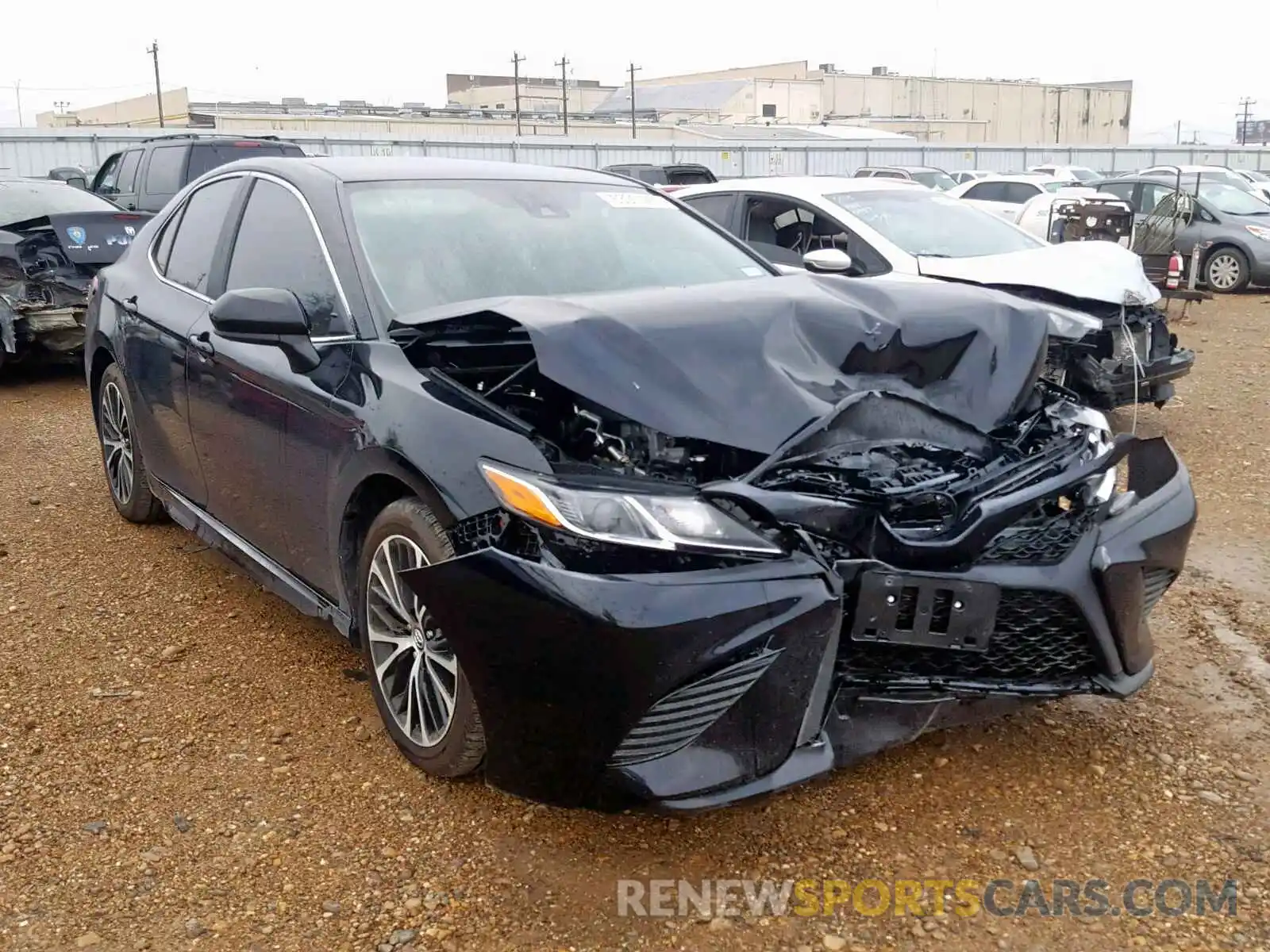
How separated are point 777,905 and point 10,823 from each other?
1940mm

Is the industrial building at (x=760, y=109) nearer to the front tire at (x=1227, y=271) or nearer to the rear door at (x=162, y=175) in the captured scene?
the front tire at (x=1227, y=271)

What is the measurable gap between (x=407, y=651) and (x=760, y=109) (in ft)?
279

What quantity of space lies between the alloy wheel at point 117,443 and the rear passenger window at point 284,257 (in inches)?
54.0

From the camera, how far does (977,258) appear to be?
7.30 m

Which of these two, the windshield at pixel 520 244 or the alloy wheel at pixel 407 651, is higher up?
the windshield at pixel 520 244

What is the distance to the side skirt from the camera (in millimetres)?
3494

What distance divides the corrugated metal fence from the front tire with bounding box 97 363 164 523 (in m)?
17.2

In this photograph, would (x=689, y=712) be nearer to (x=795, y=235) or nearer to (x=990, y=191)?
(x=795, y=235)

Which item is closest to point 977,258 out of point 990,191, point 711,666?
point 711,666

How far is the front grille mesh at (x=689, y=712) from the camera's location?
2.44 metres

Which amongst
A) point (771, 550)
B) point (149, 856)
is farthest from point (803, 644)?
point (149, 856)

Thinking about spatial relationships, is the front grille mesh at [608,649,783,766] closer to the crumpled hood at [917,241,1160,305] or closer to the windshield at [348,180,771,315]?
the windshield at [348,180,771,315]

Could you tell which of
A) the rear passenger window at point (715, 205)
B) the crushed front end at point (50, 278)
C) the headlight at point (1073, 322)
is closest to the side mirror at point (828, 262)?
the headlight at point (1073, 322)

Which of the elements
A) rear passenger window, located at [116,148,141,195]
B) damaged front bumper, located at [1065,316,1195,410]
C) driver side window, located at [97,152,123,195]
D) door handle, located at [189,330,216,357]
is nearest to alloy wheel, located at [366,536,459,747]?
door handle, located at [189,330,216,357]
